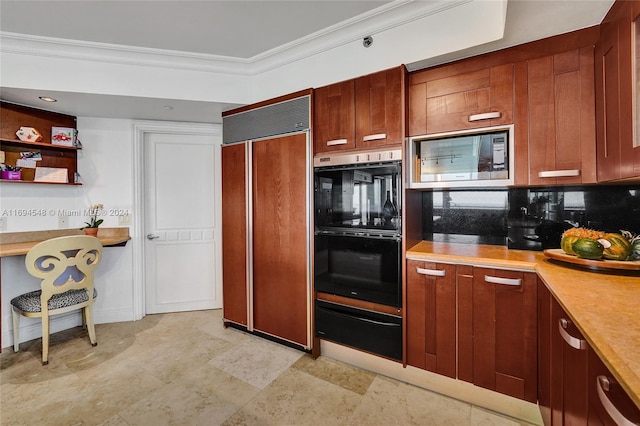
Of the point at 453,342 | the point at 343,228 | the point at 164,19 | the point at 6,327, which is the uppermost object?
the point at 164,19

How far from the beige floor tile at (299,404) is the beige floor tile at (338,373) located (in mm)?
54

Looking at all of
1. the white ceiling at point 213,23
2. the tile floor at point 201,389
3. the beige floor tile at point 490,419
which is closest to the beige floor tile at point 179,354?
the tile floor at point 201,389

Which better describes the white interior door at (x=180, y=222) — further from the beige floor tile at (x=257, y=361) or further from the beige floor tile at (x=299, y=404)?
the beige floor tile at (x=299, y=404)

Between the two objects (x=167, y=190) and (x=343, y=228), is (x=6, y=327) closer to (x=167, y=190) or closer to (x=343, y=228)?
(x=167, y=190)

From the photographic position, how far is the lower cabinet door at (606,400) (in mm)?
687

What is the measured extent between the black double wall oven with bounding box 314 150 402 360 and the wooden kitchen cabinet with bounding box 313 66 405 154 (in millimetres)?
109

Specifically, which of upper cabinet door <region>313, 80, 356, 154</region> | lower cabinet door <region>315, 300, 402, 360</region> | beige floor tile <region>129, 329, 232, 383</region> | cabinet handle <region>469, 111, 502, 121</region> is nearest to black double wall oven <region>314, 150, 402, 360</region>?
lower cabinet door <region>315, 300, 402, 360</region>

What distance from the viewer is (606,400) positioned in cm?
78

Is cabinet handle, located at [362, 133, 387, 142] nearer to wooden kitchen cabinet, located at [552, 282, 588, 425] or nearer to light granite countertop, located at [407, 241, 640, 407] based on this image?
light granite countertop, located at [407, 241, 640, 407]

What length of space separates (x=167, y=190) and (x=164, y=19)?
1837mm

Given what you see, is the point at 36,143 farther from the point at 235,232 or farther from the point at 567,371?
the point at 567,371

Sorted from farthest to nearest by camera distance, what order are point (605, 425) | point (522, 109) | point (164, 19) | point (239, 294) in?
point (239, 294) → point (164, 19) → point (522, 109) → point (605, 425)

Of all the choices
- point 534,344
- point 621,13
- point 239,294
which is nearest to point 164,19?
point 239,294

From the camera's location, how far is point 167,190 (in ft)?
11.0
